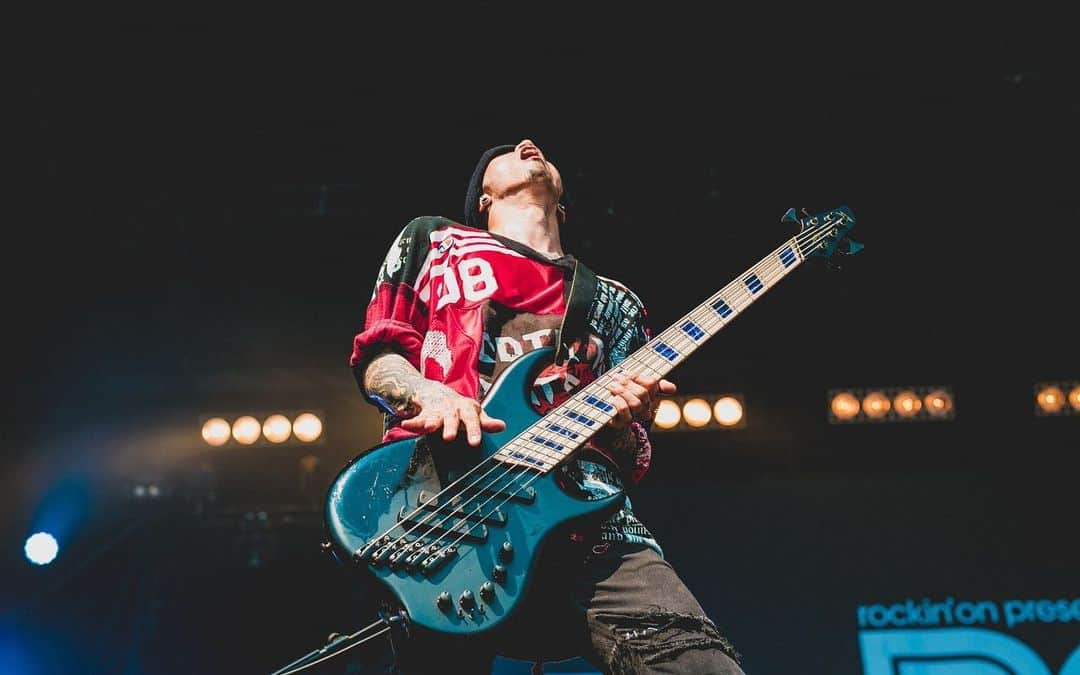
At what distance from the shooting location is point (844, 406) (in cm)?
589

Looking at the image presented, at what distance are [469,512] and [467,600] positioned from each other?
0.16 m

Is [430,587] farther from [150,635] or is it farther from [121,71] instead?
[150,635]

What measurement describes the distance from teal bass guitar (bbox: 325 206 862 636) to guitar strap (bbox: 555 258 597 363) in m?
0.12

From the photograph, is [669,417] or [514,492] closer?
[514,492]

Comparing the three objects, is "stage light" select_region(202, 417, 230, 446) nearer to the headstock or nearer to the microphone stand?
the headstock

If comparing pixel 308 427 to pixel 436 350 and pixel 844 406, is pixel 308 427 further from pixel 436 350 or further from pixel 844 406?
pixel 436 350

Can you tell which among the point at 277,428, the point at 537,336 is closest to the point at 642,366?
the point at 537,336

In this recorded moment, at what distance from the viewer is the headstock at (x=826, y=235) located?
2.30 meters

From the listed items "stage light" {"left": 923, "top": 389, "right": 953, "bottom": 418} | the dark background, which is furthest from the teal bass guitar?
"stage light" {"left": 923, "top": 389, "right": 953, "bottom": 418}

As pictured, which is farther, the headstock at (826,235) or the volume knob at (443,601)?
the headstock at (826,235)

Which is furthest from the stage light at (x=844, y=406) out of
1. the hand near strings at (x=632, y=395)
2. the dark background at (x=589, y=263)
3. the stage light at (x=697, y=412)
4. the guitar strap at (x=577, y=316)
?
the hand near strings at (x=632, y=395)

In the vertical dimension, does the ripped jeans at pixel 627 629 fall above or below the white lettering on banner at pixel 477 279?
below

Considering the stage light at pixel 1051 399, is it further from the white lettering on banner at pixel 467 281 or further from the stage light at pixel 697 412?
the white lettering on banner at pixel 467 281

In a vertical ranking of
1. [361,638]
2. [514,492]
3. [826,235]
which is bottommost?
[361,638]
